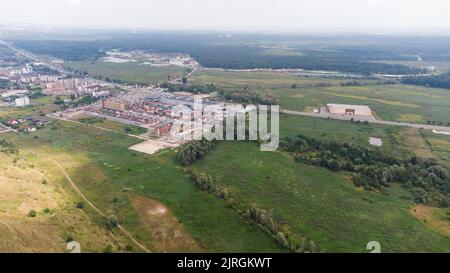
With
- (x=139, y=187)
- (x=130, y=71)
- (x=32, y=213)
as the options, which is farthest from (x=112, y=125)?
(x=130, y=71)

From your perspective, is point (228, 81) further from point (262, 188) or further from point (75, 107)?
point (262, 188)

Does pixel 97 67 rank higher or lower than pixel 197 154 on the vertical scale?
higher

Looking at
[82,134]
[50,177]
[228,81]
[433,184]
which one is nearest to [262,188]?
[433,184]

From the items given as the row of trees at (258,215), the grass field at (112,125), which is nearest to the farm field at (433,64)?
the grass field at (112,125)

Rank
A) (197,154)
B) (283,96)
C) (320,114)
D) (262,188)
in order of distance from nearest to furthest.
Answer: (262,188), (197,154), (320,114), (283,96)

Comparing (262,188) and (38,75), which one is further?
(38,75)

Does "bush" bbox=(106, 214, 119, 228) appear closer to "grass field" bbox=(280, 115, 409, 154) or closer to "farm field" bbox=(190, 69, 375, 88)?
"grass field" bbox=(280, 115, 409, 154)
